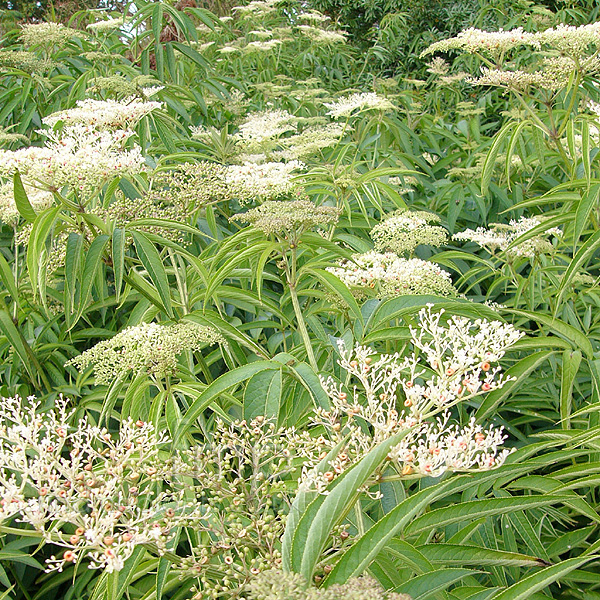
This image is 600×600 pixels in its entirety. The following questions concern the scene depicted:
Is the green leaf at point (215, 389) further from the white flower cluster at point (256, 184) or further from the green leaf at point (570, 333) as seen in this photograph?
the white flower cluster at point (256, 184)

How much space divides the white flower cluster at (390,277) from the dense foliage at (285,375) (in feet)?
0.04

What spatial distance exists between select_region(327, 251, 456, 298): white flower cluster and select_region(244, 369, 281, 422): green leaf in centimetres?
61

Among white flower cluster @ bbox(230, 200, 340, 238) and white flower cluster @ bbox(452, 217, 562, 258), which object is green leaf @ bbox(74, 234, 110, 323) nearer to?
white flower cluster @ bbox(230, 200, 340, 238)

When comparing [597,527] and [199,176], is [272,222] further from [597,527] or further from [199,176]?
[597,527]

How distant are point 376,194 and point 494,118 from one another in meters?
4.56

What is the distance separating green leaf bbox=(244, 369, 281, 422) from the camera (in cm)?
157

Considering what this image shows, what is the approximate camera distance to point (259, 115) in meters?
4.52

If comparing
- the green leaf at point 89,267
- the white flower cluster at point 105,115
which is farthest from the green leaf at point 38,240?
the white flower cluster at point 105,115

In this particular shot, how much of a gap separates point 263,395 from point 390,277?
2.43ft

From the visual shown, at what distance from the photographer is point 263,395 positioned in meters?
1.60

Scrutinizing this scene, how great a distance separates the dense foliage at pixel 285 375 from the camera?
47.1 inches

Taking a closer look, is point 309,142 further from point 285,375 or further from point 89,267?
point 285,375

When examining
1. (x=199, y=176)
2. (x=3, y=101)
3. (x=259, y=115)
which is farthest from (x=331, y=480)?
(x=3, y=101)

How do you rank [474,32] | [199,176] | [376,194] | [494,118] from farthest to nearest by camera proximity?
[494,118] → [474,32] → [376,194] → [199,176]
